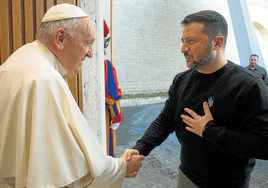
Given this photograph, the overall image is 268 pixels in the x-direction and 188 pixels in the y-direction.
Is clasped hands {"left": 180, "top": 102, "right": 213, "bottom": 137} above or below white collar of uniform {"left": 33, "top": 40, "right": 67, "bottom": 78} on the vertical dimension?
below

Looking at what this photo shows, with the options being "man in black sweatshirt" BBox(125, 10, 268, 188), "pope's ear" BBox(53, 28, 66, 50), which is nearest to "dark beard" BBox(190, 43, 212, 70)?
"man in black sweatshirt" BBox(125, 10, 268, 188)

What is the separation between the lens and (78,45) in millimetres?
1348

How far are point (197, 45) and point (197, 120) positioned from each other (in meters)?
0.44

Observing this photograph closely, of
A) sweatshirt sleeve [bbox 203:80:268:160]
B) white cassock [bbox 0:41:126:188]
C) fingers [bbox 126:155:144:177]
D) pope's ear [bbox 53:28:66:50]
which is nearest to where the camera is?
white cassock [bbox 0:41:126:188]

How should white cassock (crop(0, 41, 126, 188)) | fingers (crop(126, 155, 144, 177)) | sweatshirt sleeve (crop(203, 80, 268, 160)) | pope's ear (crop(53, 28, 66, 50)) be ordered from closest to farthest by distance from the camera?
white cassock (crop(0, 41, 126, 188))
sweatshirt sleeve (crop(203, 80, 268, 160))
pope's ear (crop(53, 28, 66, 50))
fingers (crop(126, 155, 144, 177))

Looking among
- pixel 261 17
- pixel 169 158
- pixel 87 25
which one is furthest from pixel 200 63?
pixel 261 17

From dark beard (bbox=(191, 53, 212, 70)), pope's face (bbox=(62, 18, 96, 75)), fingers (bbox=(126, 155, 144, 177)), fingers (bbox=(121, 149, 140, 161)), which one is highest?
pope's face (bbox=(62, 18, 96, 75))

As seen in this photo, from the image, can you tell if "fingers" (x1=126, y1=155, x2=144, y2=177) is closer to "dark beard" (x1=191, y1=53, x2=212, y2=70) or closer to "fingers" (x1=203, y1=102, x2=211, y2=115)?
"fingers" (x1=203, y1=102, x2=211, y2=115)

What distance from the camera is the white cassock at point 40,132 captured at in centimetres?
105

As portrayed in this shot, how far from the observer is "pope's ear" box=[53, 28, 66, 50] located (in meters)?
1.28

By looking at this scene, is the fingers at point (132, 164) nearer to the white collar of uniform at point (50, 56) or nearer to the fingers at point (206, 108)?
the fingers at point (206, 108)

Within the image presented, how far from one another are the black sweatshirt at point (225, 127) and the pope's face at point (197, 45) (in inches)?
3.8

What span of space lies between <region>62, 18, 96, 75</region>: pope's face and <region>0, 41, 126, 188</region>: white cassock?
18 cm

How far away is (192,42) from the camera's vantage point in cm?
140
